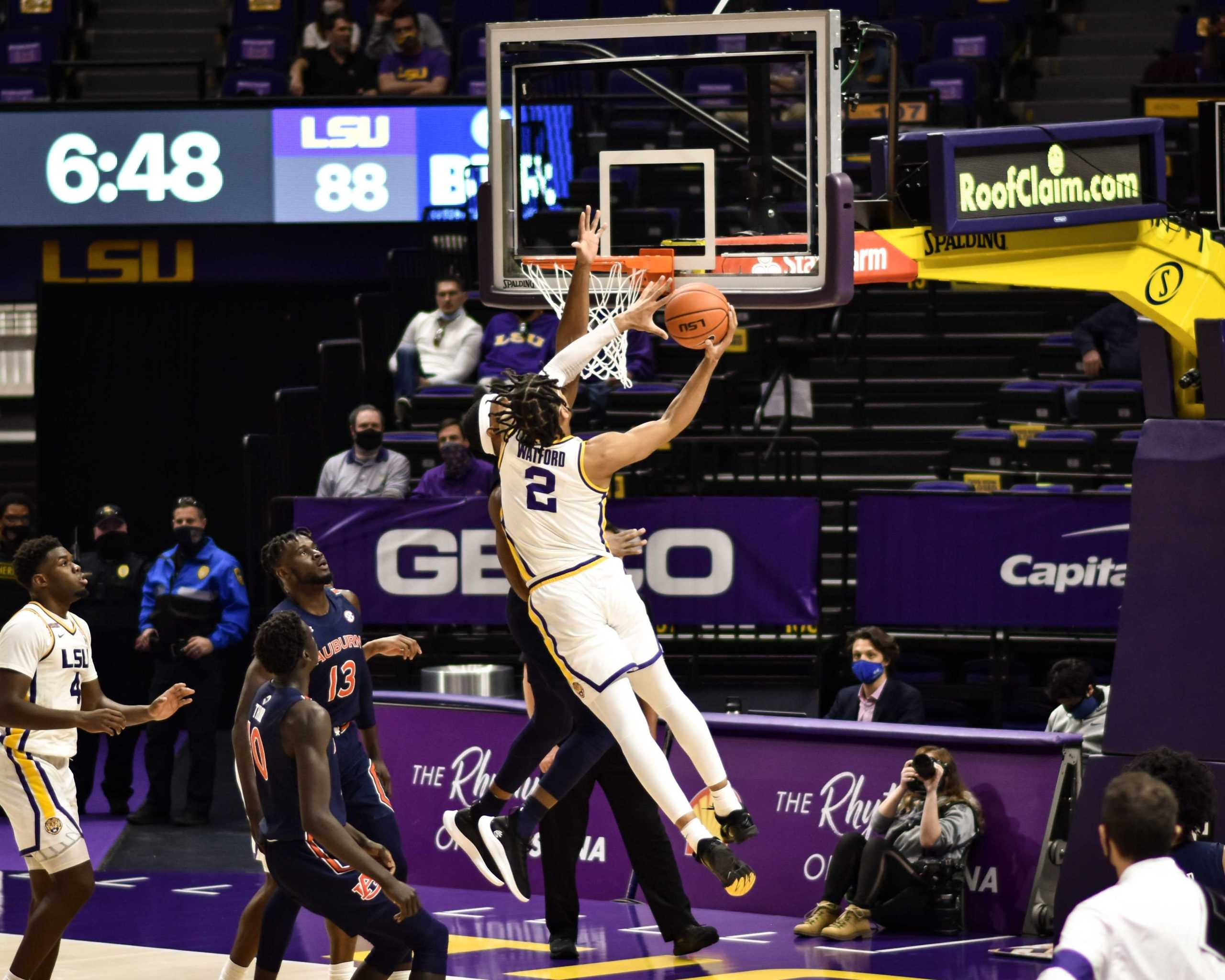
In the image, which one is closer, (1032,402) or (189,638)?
(189,638)

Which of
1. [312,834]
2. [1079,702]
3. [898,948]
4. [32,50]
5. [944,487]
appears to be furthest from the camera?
[32,50]

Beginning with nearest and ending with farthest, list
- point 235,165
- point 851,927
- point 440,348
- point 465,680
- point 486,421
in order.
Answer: point 486,421
point 851,927
point 465,680
point 440,348
point 235,165

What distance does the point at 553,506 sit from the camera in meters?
7.59

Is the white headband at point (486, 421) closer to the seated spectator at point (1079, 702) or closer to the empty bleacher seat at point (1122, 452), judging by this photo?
the seated spectator at point (1079, 702)

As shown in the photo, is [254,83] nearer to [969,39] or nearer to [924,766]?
[969,39]

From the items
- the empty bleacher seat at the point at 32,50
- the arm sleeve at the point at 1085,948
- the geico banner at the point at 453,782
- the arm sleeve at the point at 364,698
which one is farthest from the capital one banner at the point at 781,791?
Result: the empty bleacher seat at the point at 32,50

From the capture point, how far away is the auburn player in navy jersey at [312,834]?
Result: 285 inches

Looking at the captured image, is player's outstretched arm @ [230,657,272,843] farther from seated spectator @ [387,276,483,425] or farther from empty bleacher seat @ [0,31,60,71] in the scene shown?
empty bleacher seat @ [0,31,60,71]

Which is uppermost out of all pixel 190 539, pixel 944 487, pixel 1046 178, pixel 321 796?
→ pixel 1046 178

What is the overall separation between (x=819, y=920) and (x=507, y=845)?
2933 mm

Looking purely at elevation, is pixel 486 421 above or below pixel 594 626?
above

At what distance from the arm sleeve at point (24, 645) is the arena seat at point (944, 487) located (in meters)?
7.06

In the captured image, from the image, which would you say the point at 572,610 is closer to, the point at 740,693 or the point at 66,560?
the point at 66,560

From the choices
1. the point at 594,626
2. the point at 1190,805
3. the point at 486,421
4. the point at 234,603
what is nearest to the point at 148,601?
the point at 234,603
